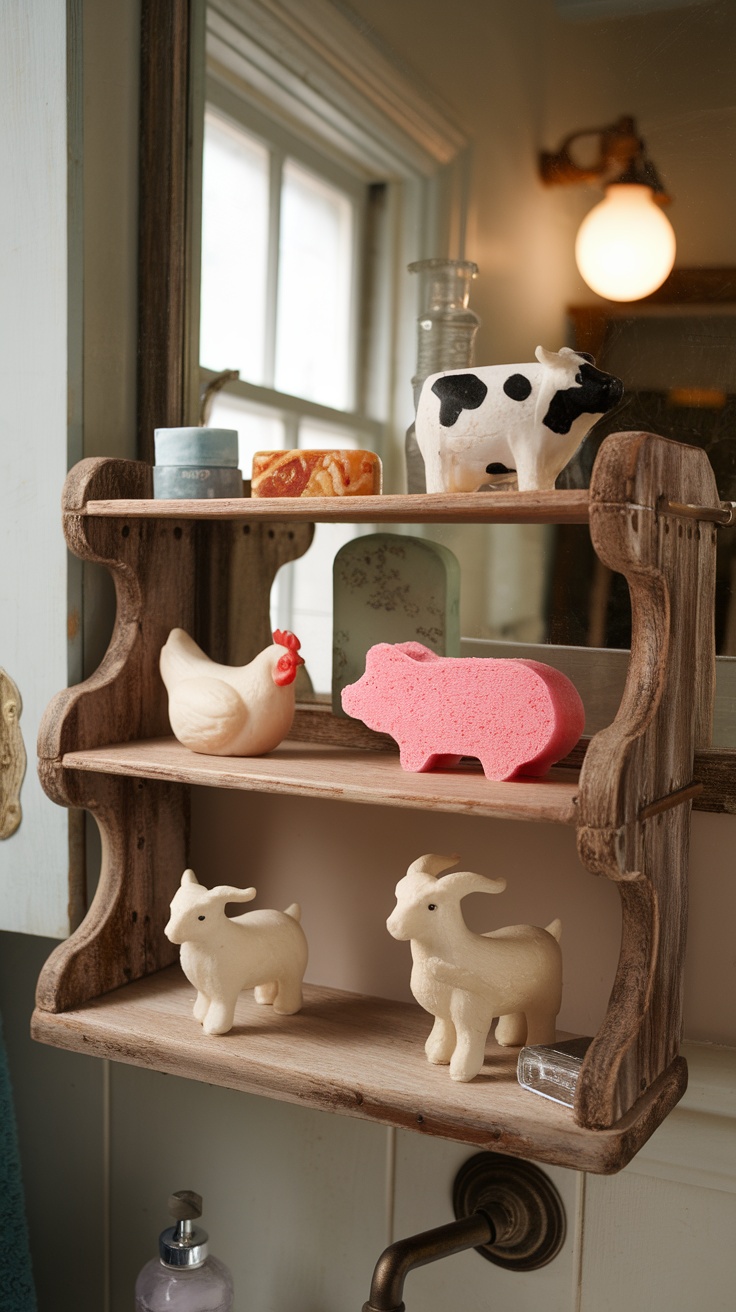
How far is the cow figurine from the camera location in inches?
32.5

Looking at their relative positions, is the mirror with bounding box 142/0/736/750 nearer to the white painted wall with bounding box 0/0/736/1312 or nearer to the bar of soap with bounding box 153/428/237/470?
the white painted wall with bounding box 0/0/736/1312

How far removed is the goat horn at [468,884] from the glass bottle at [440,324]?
34 centimetres

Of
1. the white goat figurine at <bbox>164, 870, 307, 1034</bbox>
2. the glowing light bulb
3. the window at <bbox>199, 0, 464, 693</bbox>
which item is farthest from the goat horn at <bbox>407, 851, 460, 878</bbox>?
the glowing light bulb

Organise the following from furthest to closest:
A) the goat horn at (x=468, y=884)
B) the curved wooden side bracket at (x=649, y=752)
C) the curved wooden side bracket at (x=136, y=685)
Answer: the curved wooden side bracket at (x=136, y=685)
the goat horn at (x=468, y=884)
the curved wooden side bracket at (x=649, y=752)

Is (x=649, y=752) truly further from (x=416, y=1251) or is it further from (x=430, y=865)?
(x=416, y=1251)

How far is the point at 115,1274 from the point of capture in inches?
49.3

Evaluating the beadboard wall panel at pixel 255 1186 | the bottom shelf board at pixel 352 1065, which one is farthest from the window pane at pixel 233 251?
the beadboard wall panel at pixel 255 1186

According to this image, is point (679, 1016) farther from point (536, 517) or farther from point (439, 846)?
point (536, 517)

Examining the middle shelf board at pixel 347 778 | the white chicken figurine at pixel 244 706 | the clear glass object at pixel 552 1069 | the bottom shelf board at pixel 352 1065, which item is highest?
the white chicken figurine at pixel 244 706

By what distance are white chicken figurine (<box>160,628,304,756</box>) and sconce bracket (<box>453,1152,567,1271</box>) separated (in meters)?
0.42

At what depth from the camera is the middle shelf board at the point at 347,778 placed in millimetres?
792

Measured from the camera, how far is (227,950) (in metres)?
0.94

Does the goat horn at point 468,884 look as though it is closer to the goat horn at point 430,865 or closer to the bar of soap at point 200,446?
the goat horn at point 430,865

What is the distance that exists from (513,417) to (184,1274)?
0.81 meters
